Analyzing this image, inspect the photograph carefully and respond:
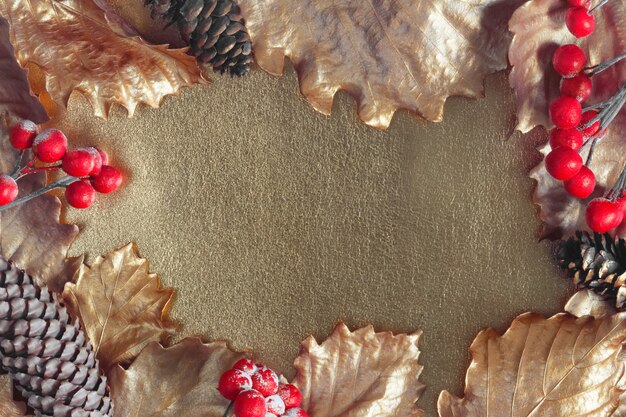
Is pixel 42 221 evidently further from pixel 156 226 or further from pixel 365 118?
pixel 365 118

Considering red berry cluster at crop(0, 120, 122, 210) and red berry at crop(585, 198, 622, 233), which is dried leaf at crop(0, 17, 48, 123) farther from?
red berry at crop(585, 198, 622, 233)

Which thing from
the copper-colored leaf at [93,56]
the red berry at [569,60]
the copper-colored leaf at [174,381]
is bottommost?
the copper-colored leaf at [174,381]

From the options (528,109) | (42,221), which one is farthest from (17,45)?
(528,109)

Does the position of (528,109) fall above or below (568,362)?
above

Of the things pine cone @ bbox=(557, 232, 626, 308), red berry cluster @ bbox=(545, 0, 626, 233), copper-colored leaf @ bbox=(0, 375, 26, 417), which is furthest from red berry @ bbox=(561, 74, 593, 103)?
copper-colored leaf @ bbox=(0, 375, 26, 417)

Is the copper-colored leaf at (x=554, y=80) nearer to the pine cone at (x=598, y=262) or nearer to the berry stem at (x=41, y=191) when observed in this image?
the pine cone at (x=598, y=262)

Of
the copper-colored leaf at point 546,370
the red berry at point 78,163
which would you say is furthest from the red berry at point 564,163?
the red berry at point 78,163
